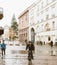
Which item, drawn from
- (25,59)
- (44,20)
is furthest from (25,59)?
(44,20)

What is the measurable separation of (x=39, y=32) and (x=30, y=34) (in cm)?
1094

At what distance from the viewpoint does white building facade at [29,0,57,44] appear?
197 ft

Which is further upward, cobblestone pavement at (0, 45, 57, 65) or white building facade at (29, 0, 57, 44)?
white building facade at (29, 0, 57, 44)

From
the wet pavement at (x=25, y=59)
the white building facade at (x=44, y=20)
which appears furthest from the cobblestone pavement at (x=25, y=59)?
the white building facade at (x=44, y=20)

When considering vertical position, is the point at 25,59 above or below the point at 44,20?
below

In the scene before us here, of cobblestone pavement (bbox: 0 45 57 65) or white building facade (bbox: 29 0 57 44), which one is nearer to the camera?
cobblestone pavement (bbox: 0 45 57 65)

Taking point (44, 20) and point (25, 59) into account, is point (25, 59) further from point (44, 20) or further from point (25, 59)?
point (44, 20)

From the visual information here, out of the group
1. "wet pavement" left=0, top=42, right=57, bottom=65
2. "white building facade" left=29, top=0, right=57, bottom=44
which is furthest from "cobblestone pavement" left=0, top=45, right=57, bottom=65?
"white building facade" left=29, top=0, right=57, bottom=44

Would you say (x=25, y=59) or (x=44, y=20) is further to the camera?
(x=44, y=20)

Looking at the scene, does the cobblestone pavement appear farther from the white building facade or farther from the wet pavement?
the white building facade

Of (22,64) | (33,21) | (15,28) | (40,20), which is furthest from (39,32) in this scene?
(15,28)

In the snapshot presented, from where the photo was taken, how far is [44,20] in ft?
221

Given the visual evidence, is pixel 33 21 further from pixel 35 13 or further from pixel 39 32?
pixel 39 32

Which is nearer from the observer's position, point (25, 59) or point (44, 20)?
point (25, 59)
